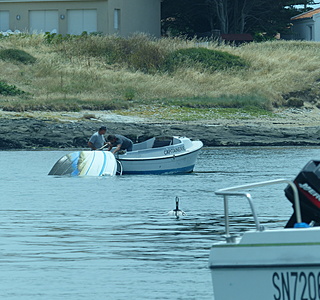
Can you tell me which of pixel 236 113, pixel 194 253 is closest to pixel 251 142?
pixel 236 113

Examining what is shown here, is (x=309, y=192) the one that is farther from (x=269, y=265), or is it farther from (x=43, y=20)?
(x=43, y=20)

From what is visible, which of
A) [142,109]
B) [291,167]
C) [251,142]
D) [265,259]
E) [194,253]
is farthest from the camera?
[142,109]

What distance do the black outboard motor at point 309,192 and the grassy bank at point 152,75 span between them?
108 feet

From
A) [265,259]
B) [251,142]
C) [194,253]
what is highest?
[265,259]

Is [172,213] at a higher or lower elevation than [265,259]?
lower

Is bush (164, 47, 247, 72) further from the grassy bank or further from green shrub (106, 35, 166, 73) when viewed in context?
green shrub (106, 35, 166, 73)

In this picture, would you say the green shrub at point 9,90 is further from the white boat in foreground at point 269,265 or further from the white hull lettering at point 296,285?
the white hull lettering at point 296,285

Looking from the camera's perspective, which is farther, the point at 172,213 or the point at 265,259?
the point at 172,213

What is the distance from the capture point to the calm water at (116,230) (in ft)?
35.9

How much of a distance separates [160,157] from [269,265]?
1940 centimetres

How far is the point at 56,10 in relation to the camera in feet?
183

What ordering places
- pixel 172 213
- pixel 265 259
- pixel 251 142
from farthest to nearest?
1. pixel 251 142
2. pixel 172 213
3. pixel 265 259

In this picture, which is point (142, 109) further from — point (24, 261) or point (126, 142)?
point (24, 261)

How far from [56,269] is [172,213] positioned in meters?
6.20
